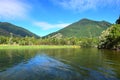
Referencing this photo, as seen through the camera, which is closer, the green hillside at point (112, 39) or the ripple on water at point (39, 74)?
the ripple on water at point (39, 74)

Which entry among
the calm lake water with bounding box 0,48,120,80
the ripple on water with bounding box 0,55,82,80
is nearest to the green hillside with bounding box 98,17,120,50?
the calm lake water with bounding box 0,48,120,80

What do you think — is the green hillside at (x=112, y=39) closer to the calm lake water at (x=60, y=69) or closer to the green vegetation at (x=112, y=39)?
the green vegetation at (x=112, y=39)

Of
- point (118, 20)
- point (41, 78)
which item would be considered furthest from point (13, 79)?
point (118, 20)

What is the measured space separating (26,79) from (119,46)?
99.4 metres

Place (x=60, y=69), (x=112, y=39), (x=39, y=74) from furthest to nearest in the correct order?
(x=112, y=39) < (x=60, y=69) < (x=39, y=74)

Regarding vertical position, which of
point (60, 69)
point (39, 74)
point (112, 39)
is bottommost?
point (39, 74)

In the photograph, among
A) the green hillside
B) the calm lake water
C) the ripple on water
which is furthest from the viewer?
the green hillside

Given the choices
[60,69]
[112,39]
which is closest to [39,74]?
[60,69]

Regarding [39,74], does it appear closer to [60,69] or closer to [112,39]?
[60,69]

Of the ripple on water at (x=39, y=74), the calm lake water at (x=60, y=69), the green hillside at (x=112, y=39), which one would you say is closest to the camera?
the ripple on water at (x=39, y=74)

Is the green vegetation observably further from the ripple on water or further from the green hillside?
the ripple on water

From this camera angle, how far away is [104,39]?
484ft

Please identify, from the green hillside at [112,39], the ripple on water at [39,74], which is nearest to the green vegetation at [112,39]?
the green hillside at [112,39]

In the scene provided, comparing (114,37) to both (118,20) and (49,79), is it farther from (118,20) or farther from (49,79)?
(49,79)
